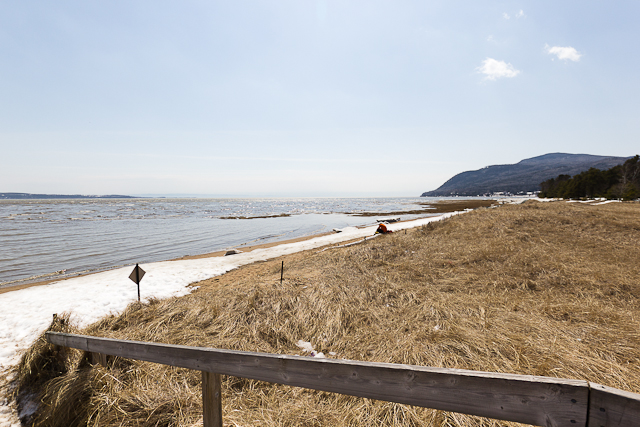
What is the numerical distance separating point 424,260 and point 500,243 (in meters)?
3.89

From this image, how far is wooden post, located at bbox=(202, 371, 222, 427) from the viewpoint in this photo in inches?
114

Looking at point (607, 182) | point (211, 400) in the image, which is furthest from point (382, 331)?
point (607, 182)

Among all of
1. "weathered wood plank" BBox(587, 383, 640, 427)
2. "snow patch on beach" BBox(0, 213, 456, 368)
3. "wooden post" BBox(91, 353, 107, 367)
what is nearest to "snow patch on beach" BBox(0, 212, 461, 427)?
"snow patch on beach" BBox(0, 213, 456, 368)

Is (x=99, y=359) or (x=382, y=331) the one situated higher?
(x=99, y=359)

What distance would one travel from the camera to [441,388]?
2.01 metres

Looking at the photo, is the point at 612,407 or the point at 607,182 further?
the point at 607,182

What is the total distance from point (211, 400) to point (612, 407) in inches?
129

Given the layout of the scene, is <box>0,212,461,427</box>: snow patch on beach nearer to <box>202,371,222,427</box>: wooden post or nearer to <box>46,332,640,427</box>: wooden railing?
<box>202,371,222,427</box>: wooden post

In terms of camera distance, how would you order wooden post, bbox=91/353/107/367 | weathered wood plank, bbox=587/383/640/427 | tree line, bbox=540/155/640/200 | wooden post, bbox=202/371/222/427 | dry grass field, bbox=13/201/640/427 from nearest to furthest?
weathered wood plank, bbox=587/383/640/427 → wooden post, bbox=202/371/222/427 → dry grass field, bbox=13/201/640/427 → wooden post, bbox=91/353/107/367 → tree line, bbox=540/155/640/200

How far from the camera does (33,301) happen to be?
10062 millimetres

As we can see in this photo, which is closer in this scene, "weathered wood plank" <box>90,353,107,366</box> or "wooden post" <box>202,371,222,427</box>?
"wooden post" <box>202,371,222,427</box>

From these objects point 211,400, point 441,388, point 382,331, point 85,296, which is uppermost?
point 441,388

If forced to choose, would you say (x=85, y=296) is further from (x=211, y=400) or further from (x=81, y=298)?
(x=211, y=400)

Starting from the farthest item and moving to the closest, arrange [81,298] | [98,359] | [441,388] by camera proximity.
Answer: [81,298] → [98,359] → [441,388]
